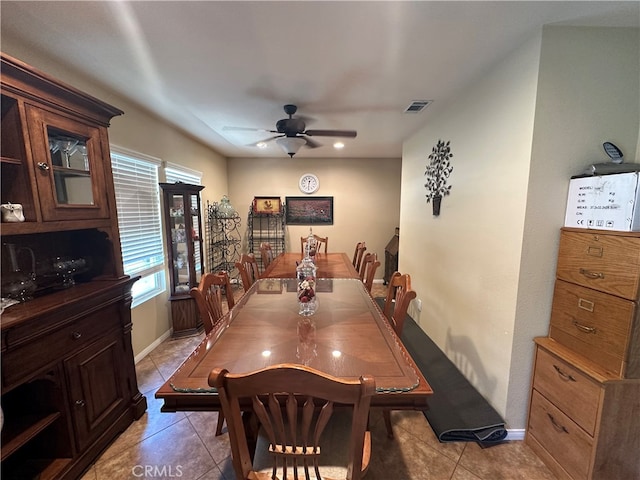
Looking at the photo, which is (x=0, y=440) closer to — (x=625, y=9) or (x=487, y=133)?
(x=487, y=133)

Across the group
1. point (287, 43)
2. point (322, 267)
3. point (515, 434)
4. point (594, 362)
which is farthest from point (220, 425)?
point (287, 43)

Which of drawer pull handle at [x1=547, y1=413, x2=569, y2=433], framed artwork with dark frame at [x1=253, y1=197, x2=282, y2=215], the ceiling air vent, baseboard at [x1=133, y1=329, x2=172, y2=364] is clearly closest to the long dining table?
drawer pull handle at [x1=547, y1=413, x2=569, y2=433]

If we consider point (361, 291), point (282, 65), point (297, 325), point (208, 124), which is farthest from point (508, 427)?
point (208, 124)

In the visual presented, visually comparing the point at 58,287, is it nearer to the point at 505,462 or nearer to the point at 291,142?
the point at 291,142

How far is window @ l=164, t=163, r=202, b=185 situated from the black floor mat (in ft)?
11.1

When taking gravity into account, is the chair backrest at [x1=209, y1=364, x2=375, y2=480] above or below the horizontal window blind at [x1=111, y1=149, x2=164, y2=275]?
below

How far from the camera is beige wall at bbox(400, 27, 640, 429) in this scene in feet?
4.72

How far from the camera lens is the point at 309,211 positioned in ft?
16.9

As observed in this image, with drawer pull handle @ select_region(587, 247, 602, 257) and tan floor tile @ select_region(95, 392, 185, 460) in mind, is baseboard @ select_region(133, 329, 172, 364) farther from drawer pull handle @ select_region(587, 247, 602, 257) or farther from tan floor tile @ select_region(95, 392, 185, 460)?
drawer pull handle @ select_region(587, 247, 602, 257)

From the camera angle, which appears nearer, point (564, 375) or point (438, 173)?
point (564, 375)

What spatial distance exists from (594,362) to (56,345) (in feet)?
9.03

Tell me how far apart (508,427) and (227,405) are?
1894mm

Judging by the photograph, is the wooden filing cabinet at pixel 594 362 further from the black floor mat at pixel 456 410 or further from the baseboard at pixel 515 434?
the black floor mat at pixel 456 410

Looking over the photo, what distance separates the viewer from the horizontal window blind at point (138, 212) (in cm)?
240
